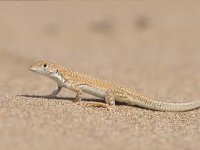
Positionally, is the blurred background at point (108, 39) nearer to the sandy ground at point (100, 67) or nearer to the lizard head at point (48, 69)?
the sandy ground at point (100, 67)

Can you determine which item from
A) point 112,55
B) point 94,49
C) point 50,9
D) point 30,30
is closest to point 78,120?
point 112,55

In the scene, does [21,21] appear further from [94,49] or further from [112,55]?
[112,55]

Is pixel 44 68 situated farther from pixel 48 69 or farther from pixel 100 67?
pixel 100 67

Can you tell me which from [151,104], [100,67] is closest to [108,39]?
[100,67]

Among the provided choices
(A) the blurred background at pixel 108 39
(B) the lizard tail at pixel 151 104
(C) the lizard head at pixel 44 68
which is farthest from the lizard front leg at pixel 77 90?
(A) the blurred background at pixel 108 39


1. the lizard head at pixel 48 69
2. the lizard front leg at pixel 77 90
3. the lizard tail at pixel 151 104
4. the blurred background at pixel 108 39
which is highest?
the blurred background at pixel 108 39
